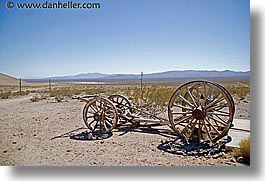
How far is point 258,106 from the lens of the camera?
3.62 metres

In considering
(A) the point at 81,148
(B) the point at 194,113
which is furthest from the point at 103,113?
(B) the point at 194,113

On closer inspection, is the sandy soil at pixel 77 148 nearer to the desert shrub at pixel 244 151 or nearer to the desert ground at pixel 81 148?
the desert ground at pixel 81 148

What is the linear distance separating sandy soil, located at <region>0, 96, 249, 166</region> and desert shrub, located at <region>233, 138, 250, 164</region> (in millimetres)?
118

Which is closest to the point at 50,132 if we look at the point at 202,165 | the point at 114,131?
the point at 114,131

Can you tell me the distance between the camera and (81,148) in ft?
13.1

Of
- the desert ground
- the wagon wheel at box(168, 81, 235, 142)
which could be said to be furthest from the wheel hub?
the desert ground

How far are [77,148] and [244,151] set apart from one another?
2.03 m

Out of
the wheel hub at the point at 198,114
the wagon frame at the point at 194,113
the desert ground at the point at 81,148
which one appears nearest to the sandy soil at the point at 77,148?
the desert ground at the point at 81,148

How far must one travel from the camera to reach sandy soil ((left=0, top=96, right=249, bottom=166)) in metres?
3.64

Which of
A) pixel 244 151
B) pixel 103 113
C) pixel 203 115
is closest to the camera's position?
pixel 244 151

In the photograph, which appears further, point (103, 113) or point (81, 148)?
point (103, 113)

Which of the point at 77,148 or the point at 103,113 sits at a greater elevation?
the point at 103,113

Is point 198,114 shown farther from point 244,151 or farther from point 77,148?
point 77,148

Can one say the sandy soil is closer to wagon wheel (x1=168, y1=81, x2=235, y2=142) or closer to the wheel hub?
wagon wheel (x1=168, y1=81, x2=235, y2=142)
